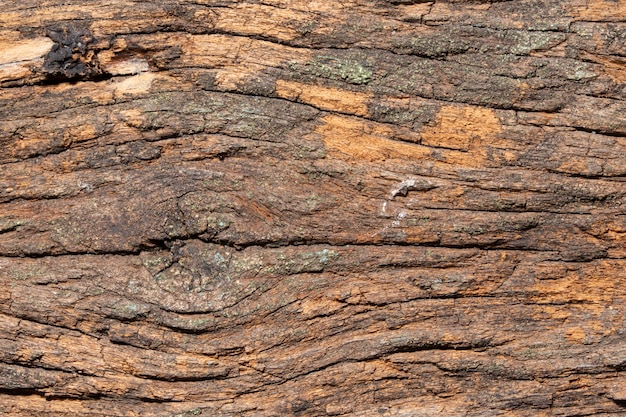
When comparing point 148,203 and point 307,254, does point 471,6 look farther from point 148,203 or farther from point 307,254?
point 148,203

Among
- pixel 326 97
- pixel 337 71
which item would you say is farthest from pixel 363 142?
pixel 337 71

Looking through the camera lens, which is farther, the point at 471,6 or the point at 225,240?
the point at 471,6

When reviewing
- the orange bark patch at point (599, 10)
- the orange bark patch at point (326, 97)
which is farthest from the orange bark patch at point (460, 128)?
the orange bark patch at point (599, 10)

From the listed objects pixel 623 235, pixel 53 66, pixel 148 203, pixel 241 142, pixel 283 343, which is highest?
pixel 53 66

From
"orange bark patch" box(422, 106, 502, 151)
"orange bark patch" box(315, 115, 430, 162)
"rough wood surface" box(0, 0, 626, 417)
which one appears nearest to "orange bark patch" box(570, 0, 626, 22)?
"rough wood surface" box(0, 0, 626, 417)

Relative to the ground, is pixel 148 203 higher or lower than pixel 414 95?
lower

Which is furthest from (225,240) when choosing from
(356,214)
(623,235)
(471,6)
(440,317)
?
(623,235)

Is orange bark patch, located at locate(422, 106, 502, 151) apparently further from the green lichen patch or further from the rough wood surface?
the green lichen patch
